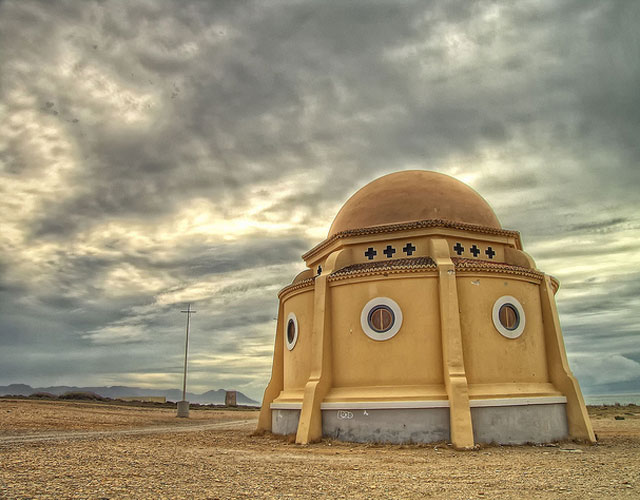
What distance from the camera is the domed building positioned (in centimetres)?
1756

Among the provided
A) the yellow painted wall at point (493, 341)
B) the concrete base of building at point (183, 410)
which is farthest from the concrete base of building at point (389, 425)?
the concrete base of building at point (183, 410)

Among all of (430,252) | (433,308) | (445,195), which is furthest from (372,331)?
(445,195)

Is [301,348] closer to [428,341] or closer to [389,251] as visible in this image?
[389,251]

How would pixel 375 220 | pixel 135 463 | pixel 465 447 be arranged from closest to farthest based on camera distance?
pixel 135 463 < pixel 465 447 < pixel 375 220

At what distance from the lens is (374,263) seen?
20922 millimetres

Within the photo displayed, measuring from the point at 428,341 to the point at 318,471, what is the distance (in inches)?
307

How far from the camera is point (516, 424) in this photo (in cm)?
1764

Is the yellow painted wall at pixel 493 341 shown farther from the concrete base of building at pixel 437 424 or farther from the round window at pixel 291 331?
the round window at pixel 291 331

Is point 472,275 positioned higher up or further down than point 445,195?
further down

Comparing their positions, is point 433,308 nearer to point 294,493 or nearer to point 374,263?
point 374,263

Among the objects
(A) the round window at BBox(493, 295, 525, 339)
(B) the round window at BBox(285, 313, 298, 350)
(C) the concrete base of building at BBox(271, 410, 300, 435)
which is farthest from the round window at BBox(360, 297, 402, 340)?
(C) the concrete base of building at BBox(271, 410, 300, 435)

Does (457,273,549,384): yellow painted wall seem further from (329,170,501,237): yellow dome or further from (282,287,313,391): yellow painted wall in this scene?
(282,287,313,391): yellow painted wall

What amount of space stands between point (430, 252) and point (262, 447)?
30.8 ft

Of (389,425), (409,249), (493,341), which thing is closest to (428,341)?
(493,341)
